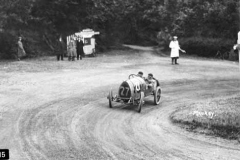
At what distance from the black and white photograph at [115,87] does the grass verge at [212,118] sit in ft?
0.10

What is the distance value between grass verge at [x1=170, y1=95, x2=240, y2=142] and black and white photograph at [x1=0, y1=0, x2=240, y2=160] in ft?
0.10

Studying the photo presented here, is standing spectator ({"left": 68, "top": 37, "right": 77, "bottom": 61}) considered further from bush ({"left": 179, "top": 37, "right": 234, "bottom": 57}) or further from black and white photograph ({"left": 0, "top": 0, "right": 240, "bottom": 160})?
bush ({"left": 179, "top": 37, "right": 234, "bottom": 57})

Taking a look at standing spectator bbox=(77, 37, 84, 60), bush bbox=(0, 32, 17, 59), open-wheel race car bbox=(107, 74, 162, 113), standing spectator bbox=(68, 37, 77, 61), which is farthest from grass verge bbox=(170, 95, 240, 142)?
bush bbox=(0, 32, 17, 59)

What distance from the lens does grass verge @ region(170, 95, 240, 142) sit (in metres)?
10.4

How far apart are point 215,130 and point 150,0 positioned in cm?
3051

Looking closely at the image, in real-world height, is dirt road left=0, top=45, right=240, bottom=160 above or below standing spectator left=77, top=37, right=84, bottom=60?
below

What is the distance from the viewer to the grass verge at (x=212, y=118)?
1043cm

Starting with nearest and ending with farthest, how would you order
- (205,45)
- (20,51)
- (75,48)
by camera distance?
(20,51) < (75,48) < (205,45)

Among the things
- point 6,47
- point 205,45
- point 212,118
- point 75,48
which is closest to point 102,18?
point 75,48

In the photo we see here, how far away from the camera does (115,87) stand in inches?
675

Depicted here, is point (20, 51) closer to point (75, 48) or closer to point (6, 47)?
point (6, 47)

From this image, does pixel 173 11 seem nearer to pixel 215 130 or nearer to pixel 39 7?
pixel 39 7

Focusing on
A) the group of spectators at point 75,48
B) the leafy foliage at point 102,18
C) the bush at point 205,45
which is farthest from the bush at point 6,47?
the bush at point 205,45

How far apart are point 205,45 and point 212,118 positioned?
20.5m
